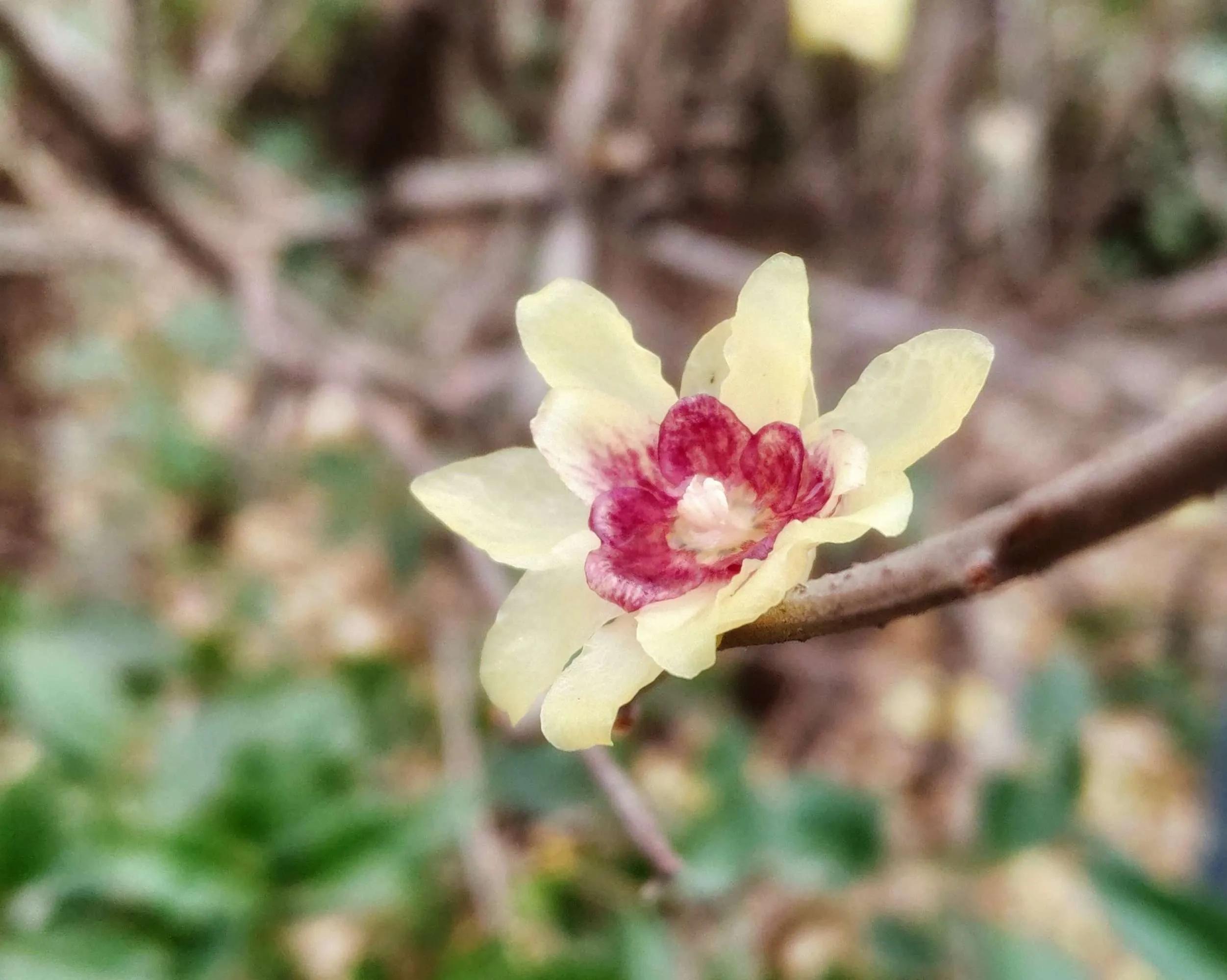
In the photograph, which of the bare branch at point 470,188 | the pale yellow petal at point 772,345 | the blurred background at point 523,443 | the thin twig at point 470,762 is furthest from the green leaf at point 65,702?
the pale yellow petal at point 772,345

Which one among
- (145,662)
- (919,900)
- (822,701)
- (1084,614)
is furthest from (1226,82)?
(145,662)

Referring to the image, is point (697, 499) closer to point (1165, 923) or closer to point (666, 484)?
point (666, 484)

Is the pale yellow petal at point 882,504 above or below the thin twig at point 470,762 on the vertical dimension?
below

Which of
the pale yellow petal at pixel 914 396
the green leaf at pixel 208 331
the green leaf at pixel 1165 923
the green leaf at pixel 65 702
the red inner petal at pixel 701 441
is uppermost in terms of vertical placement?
the green leaf at pixel 208 331

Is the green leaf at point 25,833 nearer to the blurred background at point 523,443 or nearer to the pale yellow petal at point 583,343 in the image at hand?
the blurred background at point 523,443

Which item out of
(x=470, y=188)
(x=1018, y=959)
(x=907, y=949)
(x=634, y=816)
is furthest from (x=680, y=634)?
(x=470, y=188)

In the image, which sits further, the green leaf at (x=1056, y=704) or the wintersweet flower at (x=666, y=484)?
the green leaf at (x=1056, y=704)
